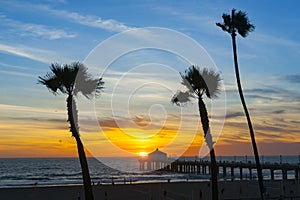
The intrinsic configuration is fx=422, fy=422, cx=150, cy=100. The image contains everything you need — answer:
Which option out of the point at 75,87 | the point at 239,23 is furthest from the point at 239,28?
the point at 75,87

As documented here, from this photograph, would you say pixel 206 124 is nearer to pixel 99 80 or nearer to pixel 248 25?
pixel 99 80

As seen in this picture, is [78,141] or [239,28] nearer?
[78,141]

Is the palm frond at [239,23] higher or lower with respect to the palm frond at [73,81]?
higher

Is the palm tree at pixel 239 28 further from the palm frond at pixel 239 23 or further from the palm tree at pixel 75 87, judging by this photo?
the palm tree at pixel 75 87

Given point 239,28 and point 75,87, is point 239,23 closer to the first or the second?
point 239,28

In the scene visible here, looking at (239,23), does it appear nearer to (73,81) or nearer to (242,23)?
(242,23)

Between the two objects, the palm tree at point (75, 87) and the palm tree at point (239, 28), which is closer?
the palm tree at point (75, 87)

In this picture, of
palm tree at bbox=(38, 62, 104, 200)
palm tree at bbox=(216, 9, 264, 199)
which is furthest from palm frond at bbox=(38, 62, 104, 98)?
palm tree at bbox=(216, 9, 264, 199)

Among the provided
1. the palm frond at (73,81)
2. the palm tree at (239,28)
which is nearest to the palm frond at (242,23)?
the palm tree at (239,28)

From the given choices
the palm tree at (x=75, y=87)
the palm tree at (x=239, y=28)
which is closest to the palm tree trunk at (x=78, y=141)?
the palm tree at (x=75, y=87)

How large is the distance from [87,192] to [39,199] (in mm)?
15445

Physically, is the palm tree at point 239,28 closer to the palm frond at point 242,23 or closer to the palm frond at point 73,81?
the palm frond at point 242,23

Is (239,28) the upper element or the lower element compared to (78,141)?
upper

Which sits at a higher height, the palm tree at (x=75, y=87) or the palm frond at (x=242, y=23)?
the palm frond at (x=242, y=23)
